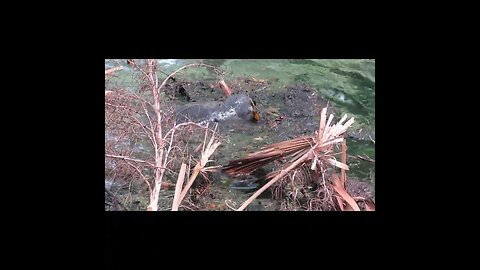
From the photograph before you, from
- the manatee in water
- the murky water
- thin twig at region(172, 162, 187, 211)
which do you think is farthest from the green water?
thin twig at region(172, 162, 187, 211)

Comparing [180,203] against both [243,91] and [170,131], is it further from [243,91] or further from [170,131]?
[243,91]

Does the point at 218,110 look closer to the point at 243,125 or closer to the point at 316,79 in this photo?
the point at 243,125

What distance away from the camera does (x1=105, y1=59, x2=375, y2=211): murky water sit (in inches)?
177

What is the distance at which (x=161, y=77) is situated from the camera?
4.60m

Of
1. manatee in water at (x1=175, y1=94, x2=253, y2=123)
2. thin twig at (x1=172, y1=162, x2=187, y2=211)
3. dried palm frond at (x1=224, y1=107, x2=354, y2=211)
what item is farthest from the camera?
manatee in water at (x1=175, y1=94, x2=253, y2=123)

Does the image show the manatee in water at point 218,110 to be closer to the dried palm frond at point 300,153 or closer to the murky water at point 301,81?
the murky water at point 301,81

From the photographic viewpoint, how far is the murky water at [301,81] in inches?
177

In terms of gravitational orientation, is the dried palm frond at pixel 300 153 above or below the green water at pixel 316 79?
below

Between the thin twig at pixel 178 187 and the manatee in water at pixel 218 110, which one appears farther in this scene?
the manatee in water at pixel 218 110

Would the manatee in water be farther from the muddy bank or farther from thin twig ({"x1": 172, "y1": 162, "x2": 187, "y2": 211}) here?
thin twig ({"x1": 172, "y1": 162, "x2": 187, "y2": 211})

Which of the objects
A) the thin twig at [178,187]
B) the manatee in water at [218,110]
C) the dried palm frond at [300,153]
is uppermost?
the manatee in water at [218,110]

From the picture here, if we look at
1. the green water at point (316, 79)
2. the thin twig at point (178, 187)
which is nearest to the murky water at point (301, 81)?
the green water at point (316, 79)

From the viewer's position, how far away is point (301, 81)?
4.64m

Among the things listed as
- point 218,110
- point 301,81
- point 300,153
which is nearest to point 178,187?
point 218,110
